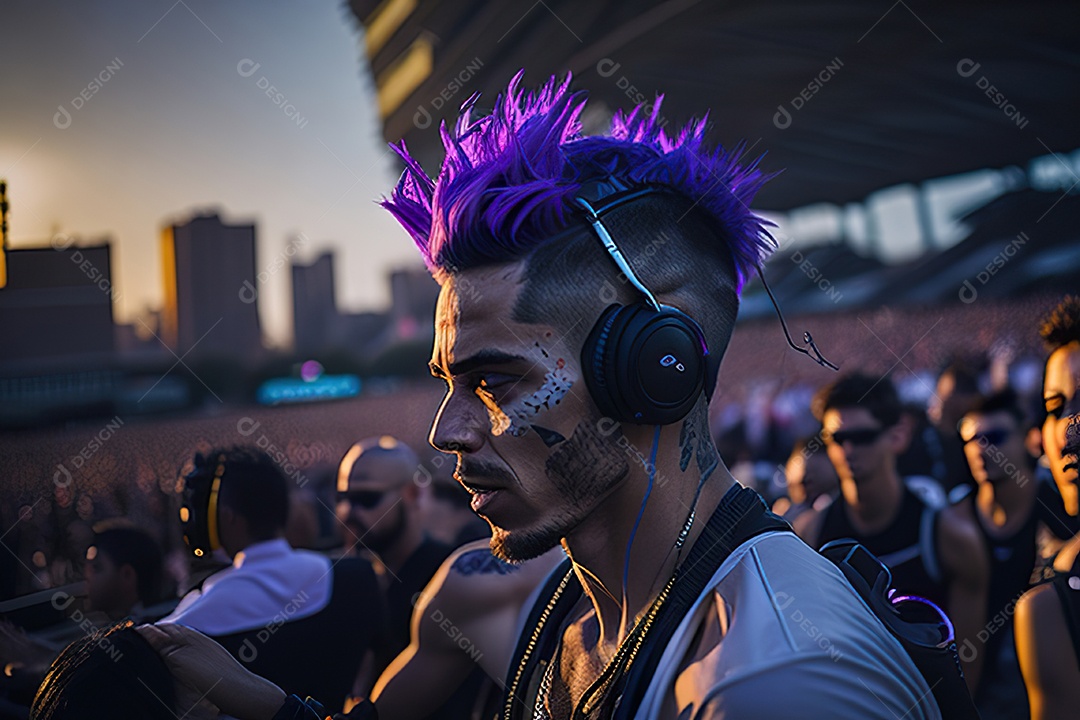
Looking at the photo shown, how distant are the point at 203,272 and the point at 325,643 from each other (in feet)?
36.7

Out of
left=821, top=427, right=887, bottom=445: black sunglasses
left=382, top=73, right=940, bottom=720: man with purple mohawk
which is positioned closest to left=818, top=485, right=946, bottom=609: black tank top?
left=821, top=427, right=887, bottom=445: black sunglasses

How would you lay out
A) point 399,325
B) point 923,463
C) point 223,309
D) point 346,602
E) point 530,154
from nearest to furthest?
point 530,154
point 346,602
point 923,463
point 223,309
point 399,325

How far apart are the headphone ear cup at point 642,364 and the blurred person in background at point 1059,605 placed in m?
1.26

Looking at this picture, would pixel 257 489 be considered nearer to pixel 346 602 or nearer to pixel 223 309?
pixel 346 602

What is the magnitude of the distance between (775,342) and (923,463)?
573 inches

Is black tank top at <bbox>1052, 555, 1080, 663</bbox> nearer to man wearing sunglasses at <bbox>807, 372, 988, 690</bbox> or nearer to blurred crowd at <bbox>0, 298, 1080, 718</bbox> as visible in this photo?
blurred crowd at <bbox>0, 298, 1080, 718</bbox>

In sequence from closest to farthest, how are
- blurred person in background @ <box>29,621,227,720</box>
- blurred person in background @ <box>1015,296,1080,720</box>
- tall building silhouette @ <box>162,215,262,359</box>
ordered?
blurred person in background @ <box>29,621,227,720</box>, blurred person in background @ <box>1015,296,1080,720</box>, tall building silhouette @ <box>162,215,262,359</box>

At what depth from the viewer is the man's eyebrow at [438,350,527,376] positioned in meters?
1.41

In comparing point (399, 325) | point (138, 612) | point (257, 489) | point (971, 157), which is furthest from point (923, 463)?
point (399, 325)

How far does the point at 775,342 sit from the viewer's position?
792 inches

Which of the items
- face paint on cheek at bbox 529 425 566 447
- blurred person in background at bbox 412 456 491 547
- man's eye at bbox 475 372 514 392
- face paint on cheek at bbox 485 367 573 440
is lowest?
blurred person in background at bbox 412 456 491 547

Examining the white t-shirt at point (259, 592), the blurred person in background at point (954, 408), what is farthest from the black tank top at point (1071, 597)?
the blurred person in background at point (954, 408)

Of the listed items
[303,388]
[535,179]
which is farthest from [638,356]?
[303,388]

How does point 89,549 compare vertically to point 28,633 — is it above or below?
above
